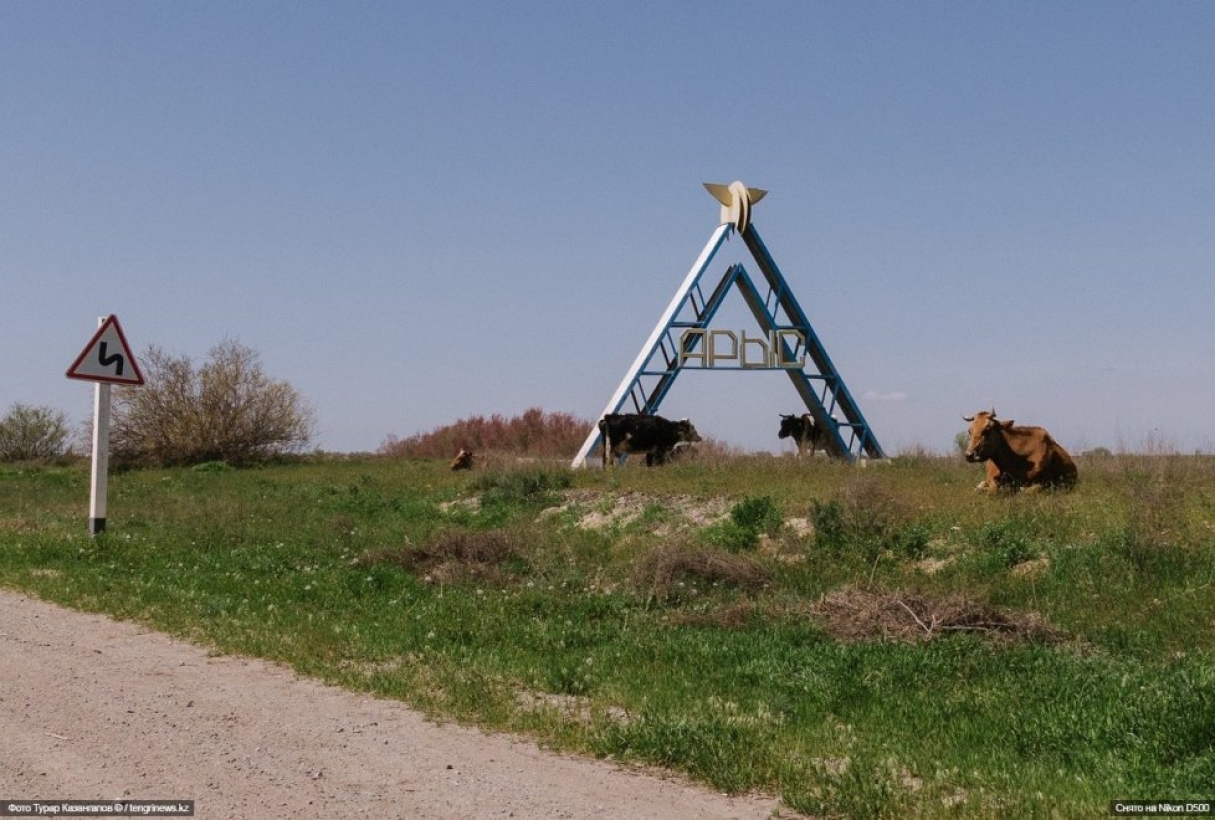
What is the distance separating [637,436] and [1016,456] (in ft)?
37.8

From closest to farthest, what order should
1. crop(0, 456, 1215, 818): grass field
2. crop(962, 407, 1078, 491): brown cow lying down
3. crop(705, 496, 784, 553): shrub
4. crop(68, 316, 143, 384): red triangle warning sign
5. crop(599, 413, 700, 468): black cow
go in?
crop(0, 456, 1215, 818): grass field, crop(705, 496, 784, 553): shrub, crop(68, 316, 143, 384): red triangle warning sign, crop(962, 407, 1078, 491): brown cow lying down, crop(599, 413, 700, 468): black cow

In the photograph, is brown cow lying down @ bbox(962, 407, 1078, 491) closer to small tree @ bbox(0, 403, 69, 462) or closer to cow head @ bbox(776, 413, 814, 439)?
cow head @ bbox(776, 413, 814, 439)

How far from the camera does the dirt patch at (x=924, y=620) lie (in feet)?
30.5

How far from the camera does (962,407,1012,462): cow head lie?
1652cm

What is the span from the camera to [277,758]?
599cm

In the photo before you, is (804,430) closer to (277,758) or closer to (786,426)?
(786,426)

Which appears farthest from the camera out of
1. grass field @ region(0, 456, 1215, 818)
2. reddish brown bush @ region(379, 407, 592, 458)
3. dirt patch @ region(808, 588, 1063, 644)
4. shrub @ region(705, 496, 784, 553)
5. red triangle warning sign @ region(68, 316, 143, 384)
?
reddish brown bush @ region(379, 407, 592, 458)

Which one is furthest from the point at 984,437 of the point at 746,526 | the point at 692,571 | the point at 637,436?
the point at 637,436

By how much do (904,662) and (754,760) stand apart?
2.78 m

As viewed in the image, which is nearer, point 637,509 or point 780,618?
point 780,618

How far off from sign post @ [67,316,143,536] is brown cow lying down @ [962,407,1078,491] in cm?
1170

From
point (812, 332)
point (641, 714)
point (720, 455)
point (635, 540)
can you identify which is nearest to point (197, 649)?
point (641, 714)

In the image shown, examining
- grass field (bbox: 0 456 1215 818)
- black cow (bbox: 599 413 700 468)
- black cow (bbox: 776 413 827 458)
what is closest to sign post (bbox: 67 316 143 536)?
grass field (bbox: 0 456 1215 818)

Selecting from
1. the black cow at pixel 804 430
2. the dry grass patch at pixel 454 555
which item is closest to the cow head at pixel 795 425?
the black cow at pixel 804 430
